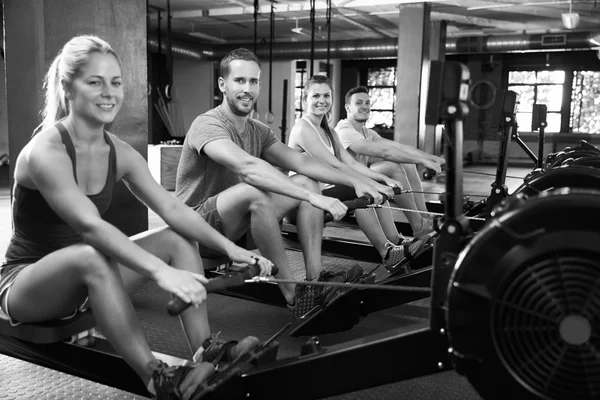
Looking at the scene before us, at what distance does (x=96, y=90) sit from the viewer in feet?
5.49

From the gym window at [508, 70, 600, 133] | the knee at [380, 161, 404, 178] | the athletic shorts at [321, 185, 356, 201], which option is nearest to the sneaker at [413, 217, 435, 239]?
the knee at [380, 161, 404, 178]

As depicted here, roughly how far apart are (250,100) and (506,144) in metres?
1.15

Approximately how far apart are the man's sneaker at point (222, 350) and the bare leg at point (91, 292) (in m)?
0.17

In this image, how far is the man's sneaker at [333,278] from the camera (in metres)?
2.47

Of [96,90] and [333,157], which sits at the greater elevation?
[96,90]

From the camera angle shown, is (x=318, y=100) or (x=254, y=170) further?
(x=318, y=100)

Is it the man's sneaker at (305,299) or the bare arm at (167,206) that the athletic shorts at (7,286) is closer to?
the bare arm at (167,206)

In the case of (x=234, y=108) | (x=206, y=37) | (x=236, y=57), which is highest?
(x=206, y=37)

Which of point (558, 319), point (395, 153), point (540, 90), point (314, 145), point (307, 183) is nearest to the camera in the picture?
point (558, 319)

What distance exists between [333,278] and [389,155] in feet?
4.95

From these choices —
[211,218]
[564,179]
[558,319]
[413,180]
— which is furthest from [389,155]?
[558,319]

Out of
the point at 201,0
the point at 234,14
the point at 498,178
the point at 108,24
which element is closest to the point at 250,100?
the point at 108,24

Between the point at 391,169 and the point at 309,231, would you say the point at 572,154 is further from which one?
the point at 309,231

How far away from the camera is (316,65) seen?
15.1m
